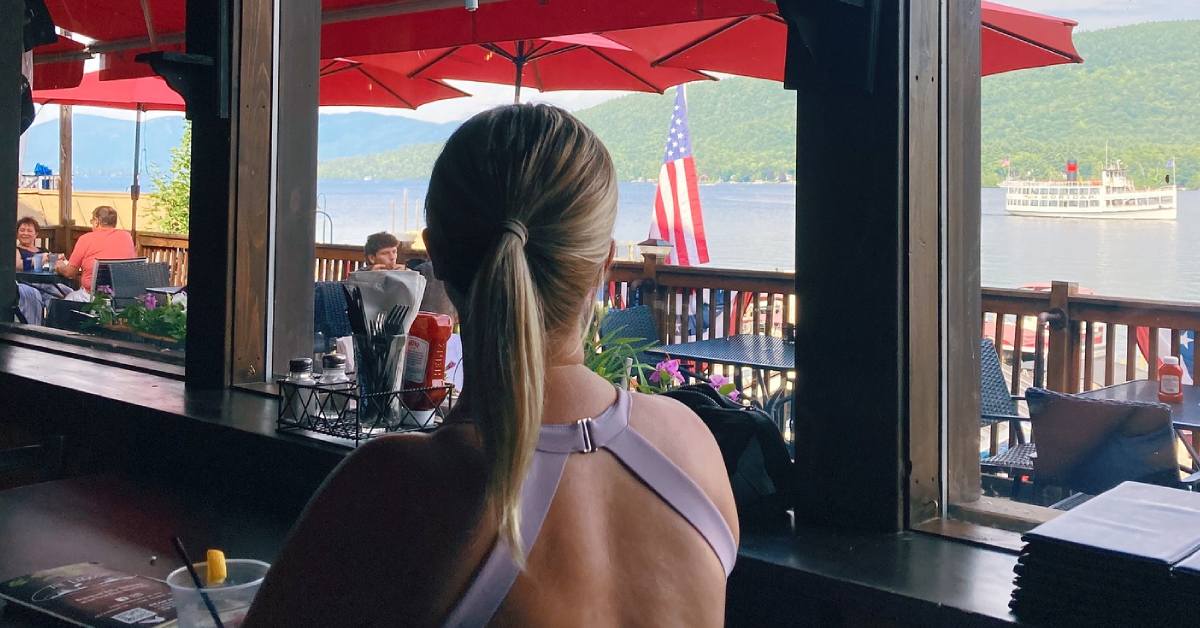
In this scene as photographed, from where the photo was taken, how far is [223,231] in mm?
2609

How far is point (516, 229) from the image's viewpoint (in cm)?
98

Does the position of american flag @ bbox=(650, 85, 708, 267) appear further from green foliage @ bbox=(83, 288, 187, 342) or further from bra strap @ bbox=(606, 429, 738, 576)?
bra strap @ bbox=(606, 429, 738, 576)

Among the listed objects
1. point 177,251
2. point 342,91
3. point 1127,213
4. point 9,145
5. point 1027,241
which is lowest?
point 177,251

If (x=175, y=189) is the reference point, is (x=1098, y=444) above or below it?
below

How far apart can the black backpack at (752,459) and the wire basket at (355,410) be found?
1.98 feet

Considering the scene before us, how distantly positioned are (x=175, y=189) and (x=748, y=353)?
11.4m

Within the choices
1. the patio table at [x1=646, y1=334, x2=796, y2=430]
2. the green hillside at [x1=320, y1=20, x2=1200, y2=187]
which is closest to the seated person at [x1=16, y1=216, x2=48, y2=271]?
the green hillside at [x1=320, y1=20, x2=1200, y2=187]

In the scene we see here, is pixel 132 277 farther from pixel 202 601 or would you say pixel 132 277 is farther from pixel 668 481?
pixel 668 481

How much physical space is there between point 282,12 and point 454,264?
6.14ft

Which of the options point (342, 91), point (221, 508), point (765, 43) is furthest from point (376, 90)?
point (221, 508)

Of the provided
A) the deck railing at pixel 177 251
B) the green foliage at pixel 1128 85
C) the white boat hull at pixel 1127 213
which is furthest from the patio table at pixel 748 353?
the white boat hull at pixel 1127 213

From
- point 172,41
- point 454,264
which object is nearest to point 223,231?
point 454,264

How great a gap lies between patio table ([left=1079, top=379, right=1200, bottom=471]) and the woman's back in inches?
113

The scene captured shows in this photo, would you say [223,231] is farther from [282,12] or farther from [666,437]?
[666,437]
